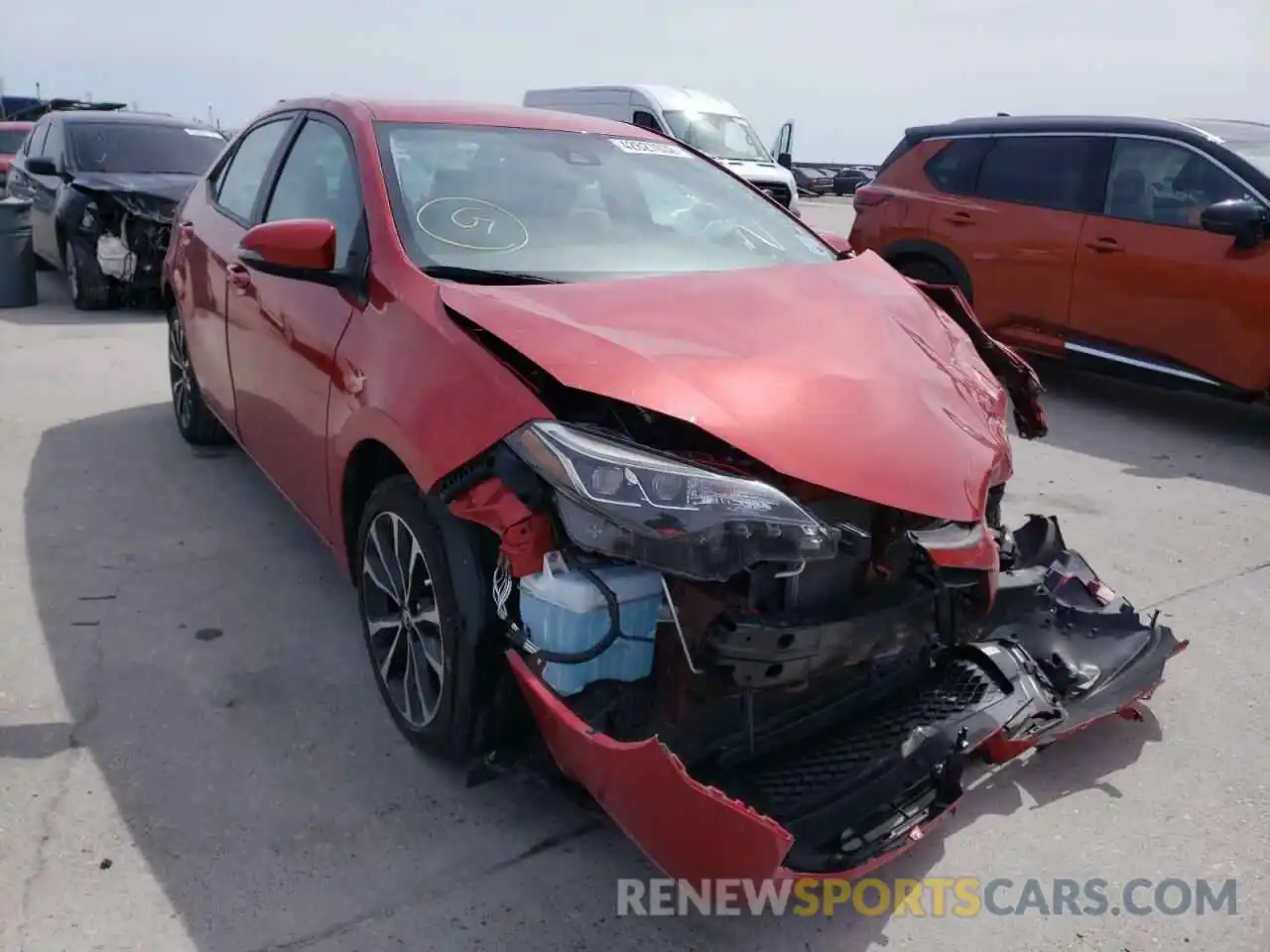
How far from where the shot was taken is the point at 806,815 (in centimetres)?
217

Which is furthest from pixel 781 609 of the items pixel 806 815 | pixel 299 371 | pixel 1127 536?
pixel 1127 536

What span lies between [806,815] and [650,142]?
2633mm

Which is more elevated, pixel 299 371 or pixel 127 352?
pixel 299 371

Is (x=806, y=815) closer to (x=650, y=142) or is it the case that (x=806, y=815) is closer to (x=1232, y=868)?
(x=1232, y=868)

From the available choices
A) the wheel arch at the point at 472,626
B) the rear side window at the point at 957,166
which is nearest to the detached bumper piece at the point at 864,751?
the wheel arch at the point at 472,626

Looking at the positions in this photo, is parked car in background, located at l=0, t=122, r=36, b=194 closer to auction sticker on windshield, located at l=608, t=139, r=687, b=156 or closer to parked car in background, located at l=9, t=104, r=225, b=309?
parked car in background, located at l=9, t=104, r=225, b=309

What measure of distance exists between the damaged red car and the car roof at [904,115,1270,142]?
13.3ft

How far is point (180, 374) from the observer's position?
5371 millimetres

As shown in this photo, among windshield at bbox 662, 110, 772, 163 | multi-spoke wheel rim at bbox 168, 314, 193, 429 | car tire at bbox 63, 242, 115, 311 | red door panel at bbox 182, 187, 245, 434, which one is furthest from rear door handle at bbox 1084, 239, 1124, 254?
windshield at bbox 662, 110, 772, 163

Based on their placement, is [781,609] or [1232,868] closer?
[781,609]

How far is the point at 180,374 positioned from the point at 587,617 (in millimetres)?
3964

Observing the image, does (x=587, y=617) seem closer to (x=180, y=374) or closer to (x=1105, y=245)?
(x=180, y=374)

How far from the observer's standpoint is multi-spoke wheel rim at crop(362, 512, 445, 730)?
2666 millimetres

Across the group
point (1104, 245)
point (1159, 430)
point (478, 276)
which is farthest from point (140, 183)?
point (1159, 430)
